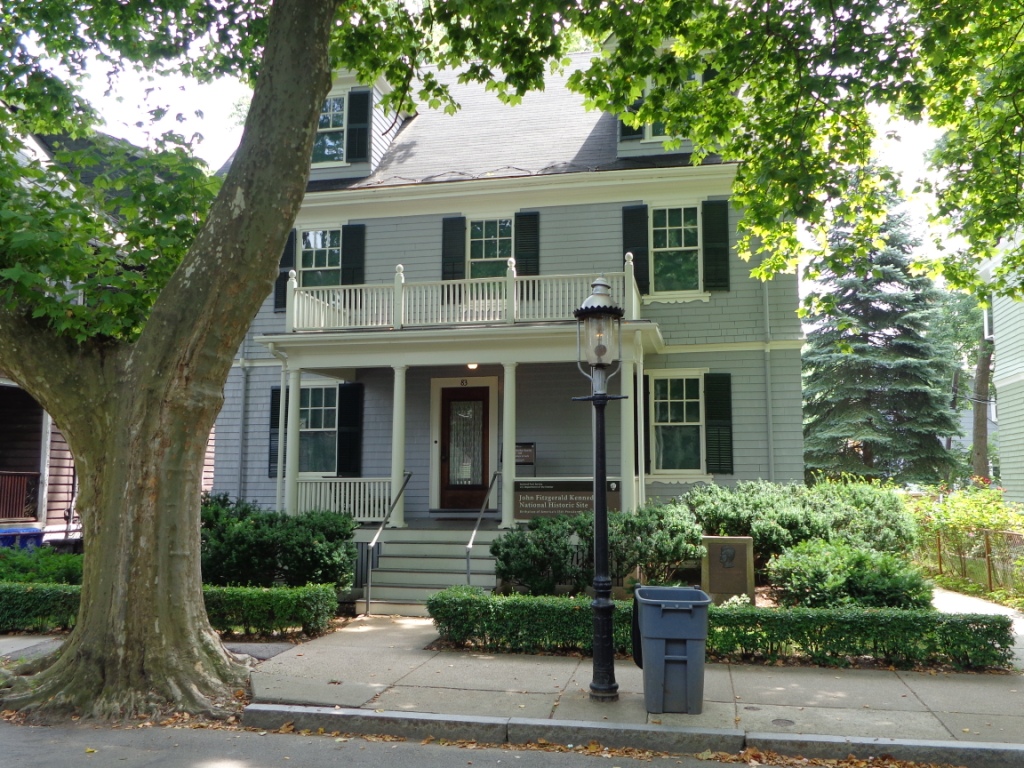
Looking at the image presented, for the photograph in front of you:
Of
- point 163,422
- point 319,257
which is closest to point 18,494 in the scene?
point 319,257

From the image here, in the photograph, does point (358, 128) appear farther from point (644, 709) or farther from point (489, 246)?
point (644, 709)

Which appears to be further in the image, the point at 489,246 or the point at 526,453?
the point at 489,246

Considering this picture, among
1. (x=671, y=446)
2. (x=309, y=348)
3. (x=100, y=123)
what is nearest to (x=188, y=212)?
(x=100, y=123)

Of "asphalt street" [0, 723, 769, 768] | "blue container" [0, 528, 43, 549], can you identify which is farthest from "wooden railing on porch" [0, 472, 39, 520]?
"asphalt street" [0, 723, 769, 768]

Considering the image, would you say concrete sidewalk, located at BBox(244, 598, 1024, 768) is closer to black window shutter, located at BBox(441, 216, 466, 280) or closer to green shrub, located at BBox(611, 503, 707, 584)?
green shrub, located at BBox(611, 503, 707, 584)

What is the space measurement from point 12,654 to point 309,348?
6.81m

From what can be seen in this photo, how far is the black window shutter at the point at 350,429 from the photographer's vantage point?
16.0 meters

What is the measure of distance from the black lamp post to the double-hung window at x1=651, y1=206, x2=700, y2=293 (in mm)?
8053

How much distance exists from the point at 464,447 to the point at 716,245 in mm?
6112

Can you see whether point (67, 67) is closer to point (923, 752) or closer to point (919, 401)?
point (923, 752)

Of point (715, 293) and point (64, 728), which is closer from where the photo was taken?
point (64, 728)

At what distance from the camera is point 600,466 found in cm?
732

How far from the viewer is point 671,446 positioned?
15273 mm

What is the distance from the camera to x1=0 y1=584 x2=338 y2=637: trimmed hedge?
9617 mm
